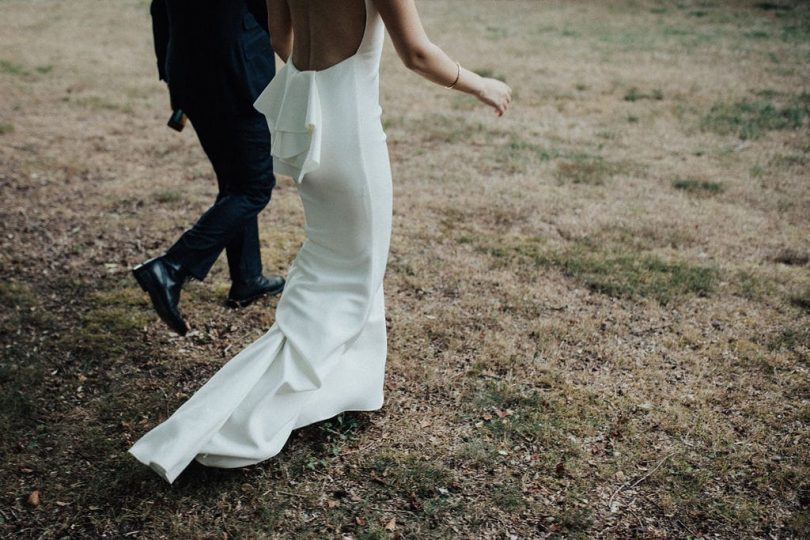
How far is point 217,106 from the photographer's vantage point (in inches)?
133

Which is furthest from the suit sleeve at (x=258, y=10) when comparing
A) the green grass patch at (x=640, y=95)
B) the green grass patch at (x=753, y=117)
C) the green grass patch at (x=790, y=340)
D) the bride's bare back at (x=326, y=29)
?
the green grass patch at (x=640, y=95)

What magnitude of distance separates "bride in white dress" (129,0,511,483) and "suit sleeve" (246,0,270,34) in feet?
1.33

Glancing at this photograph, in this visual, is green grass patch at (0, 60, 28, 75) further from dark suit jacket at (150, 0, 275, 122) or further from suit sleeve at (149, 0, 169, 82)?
dark suit jacket at (150, 0, 275, 122)

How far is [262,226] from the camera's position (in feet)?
17.0

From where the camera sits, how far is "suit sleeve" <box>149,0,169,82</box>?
346 cm

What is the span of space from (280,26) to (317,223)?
0.80m

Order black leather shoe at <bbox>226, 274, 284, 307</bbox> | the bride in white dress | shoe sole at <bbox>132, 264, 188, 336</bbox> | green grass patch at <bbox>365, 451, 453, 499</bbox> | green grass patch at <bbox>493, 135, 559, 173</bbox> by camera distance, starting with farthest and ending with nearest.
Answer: green grass patch at <bbox>493, 135, 559, 173</bbox>, black leather shoe at <bbox>226, 274, 284, 307</bbox>, shoe sole at <bbox>132, 264, 188, 336</bbox>, green grass patch at <bbox>365, 451, 453, 499</bbox>, the bride in white dress

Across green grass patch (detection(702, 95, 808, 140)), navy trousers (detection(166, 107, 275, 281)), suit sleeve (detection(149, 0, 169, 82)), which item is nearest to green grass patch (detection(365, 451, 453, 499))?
navy trousers (detection(166, 107, 275, 281))

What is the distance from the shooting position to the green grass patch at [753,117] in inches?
280

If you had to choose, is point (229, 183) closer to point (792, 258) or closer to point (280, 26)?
point (280, 26)

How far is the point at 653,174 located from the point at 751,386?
9.96 ft

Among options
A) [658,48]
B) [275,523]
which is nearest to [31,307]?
[275,523]

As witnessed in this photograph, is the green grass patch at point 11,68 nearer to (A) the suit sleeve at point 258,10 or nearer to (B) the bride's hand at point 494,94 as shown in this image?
(A) the suit sleeve at point 258,10

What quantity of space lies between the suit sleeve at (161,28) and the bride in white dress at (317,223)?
95 centimetres
